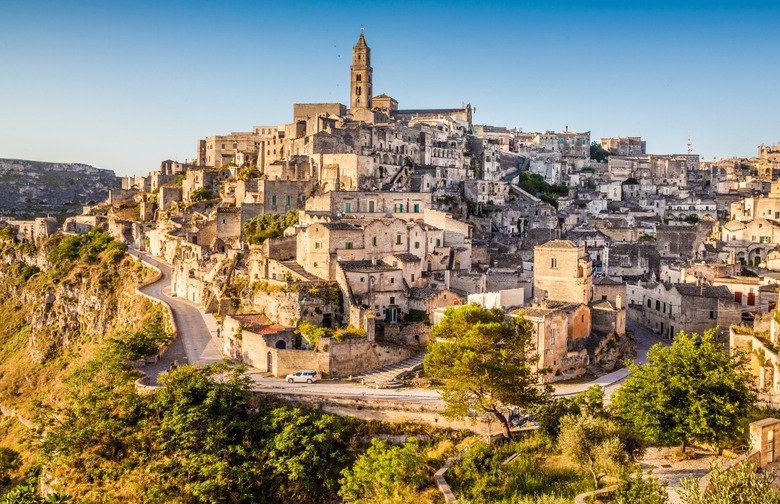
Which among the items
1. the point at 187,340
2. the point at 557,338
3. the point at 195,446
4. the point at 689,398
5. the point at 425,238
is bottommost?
the point at 195,446

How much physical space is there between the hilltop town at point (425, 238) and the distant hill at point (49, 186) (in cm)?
4354

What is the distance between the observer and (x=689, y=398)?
2130 centimetres

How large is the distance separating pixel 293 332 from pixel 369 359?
4192 millimetres

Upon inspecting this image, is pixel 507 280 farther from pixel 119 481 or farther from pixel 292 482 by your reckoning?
pixel 119 481

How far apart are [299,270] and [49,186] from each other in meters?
129

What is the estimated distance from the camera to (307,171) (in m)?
61.1

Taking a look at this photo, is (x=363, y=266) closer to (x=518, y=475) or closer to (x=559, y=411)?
(x=559, y=411)

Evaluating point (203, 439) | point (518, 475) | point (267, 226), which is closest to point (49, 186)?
point (267, 226)

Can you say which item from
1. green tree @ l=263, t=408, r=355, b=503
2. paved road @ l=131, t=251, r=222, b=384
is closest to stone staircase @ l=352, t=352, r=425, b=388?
green tree @ l=263, t=408, r=355, b=503

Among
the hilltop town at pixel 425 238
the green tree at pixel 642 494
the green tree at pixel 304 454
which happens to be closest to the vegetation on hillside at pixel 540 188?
the hilltop town at pixel 425 238

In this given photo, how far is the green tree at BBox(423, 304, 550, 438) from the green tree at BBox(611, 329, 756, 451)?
4220 mm

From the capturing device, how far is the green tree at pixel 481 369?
81.6 ft

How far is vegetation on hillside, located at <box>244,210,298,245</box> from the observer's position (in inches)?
1938

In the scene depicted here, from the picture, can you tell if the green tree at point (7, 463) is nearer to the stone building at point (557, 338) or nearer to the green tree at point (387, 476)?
the green tree at point (387, 476)
